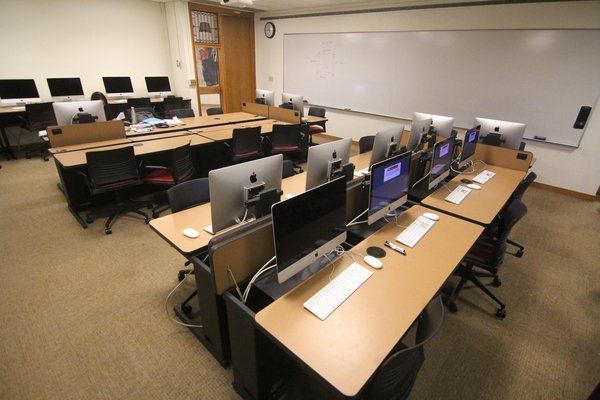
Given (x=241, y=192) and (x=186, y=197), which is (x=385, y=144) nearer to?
(x=241, y=192)

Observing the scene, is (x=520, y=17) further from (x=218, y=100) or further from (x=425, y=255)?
(x=218, y=100)

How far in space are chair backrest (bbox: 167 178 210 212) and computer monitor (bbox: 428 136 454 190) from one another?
1931 mm

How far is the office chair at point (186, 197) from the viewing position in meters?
2.23

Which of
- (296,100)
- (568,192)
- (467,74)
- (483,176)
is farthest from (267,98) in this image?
(568,192)

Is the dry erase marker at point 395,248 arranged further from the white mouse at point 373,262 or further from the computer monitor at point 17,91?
the computer monitor at point 17,91

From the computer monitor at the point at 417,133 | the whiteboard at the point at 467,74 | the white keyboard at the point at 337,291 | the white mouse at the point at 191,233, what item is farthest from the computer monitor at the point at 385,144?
the whiteboard at the point at 467,74

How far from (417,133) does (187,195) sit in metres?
2.44

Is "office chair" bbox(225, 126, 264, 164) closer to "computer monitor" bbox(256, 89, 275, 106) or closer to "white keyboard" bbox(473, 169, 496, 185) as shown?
"computer monitor" bbox(256, 89, 275, 106)

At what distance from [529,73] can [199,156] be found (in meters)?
5.11

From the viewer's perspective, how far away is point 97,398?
5.52ft

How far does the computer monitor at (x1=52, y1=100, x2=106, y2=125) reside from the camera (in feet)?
12.0

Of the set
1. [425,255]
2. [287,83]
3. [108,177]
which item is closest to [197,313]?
[425,255]

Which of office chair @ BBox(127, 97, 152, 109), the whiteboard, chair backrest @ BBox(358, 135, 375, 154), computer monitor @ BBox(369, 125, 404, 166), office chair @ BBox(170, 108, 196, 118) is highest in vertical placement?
the whiteboard

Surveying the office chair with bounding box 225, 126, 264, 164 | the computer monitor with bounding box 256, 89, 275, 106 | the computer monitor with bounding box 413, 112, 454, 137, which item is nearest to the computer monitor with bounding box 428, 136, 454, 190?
the computer monitor with bounding box 413, 112, 454, 137
